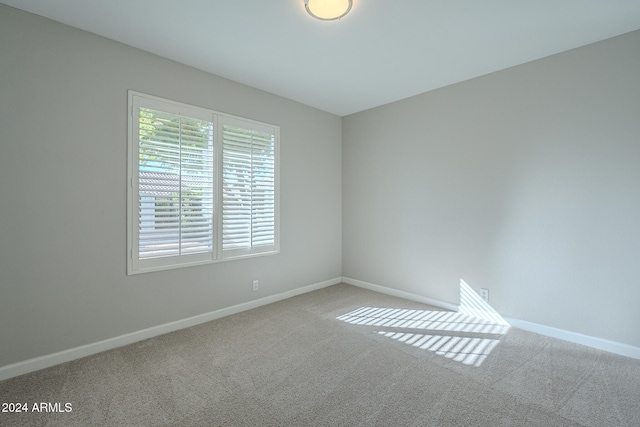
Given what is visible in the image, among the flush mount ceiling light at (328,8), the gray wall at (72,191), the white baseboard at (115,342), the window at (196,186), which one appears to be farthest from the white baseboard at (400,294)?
the flush mount ceiling light at (328,8)

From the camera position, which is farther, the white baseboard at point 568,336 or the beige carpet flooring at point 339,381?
the white baseboard at point 568,336

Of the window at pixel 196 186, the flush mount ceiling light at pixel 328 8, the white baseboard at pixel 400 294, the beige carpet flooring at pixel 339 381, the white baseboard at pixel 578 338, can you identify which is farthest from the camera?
the white baseboard at pixel 400 294

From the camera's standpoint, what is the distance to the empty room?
2.04 m

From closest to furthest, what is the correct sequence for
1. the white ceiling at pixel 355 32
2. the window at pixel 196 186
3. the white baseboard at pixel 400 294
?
the white ceiling at pixel 355 32, the window at pixel 196 186, the white baseboard at pixel 400 294

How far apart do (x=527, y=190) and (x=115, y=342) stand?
13.8 feet

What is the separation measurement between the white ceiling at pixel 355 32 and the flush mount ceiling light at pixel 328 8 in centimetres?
11

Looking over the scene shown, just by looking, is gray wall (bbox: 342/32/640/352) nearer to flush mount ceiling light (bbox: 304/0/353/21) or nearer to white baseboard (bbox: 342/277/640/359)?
white baseboard (bbox: 342/277/640/359)

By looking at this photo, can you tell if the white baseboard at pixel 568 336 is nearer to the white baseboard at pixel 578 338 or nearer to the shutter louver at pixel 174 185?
the white baseboard at pixel 578 338

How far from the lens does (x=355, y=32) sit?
2.44 metres

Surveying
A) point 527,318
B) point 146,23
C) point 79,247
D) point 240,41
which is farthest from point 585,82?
point 79,247

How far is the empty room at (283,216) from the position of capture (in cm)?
204

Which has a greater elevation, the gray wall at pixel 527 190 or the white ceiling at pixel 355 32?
the white ceiling at pixel 355 32

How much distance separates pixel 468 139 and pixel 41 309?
14.3 ft

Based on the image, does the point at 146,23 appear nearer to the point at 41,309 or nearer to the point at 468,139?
the point at 41,309
